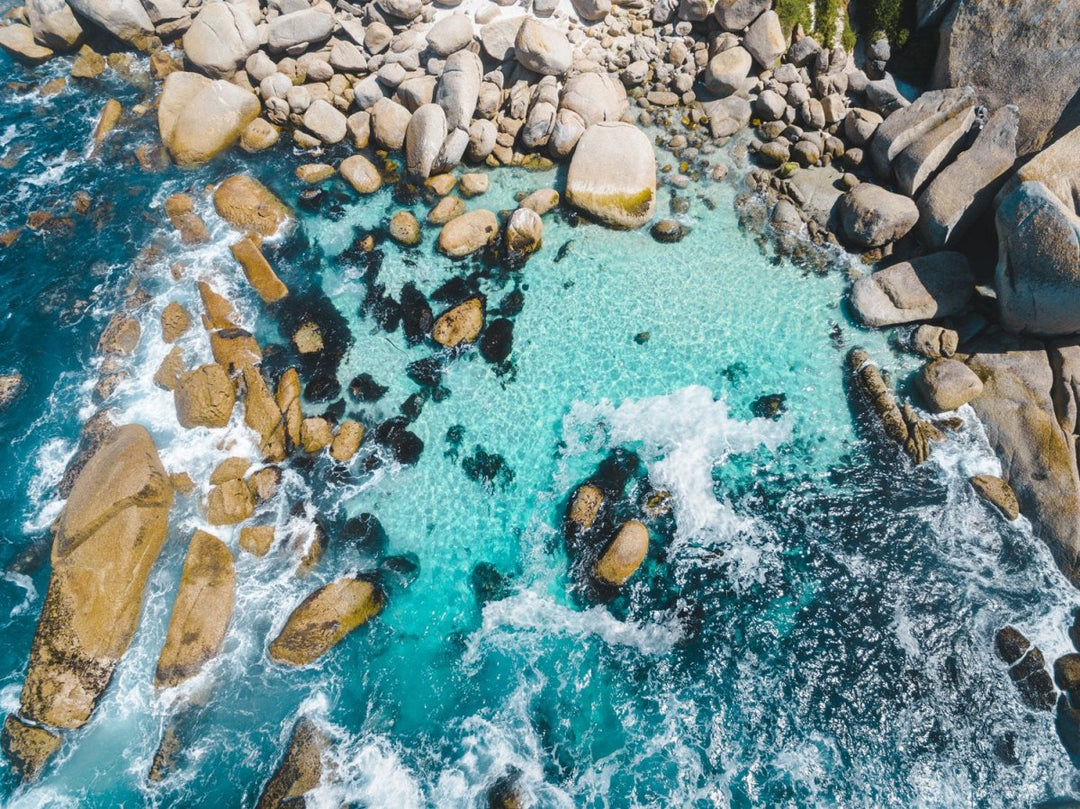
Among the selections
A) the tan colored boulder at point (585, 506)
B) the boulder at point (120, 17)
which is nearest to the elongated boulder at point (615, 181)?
the tan colored boulder at point (585, 506)

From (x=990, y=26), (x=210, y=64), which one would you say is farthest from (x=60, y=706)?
(x=990, y=26)

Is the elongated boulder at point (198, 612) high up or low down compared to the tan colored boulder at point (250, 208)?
down

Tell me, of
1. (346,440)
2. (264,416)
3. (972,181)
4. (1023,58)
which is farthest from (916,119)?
(264,416)

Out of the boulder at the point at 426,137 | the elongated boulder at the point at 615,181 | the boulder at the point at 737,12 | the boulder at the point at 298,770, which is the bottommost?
the boulder at the point at 298,770

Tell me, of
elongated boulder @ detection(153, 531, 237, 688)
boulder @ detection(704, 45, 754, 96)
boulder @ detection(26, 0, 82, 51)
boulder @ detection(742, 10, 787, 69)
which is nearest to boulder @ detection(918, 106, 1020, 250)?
boulder @ detection(742, 10, 787, 69)

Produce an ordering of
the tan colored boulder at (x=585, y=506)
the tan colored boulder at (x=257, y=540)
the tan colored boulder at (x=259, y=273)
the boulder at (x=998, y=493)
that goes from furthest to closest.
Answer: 1. the tan colored boulder at (x=259, y=273)
2. the tan colored boulder at (x=257, y=540)
3. the tan colored boulder at (x=585, y=506)
4. the boulder at (x=998, y=493)

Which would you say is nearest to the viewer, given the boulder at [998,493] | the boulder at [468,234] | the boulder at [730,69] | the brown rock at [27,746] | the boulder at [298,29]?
the brown rock at [27,746]

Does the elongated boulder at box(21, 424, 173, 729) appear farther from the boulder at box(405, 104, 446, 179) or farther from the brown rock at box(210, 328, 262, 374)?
the boulder at box(405, 104, 446, 179)

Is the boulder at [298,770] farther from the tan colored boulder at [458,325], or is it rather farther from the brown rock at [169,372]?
the brown rock at [169,372]
